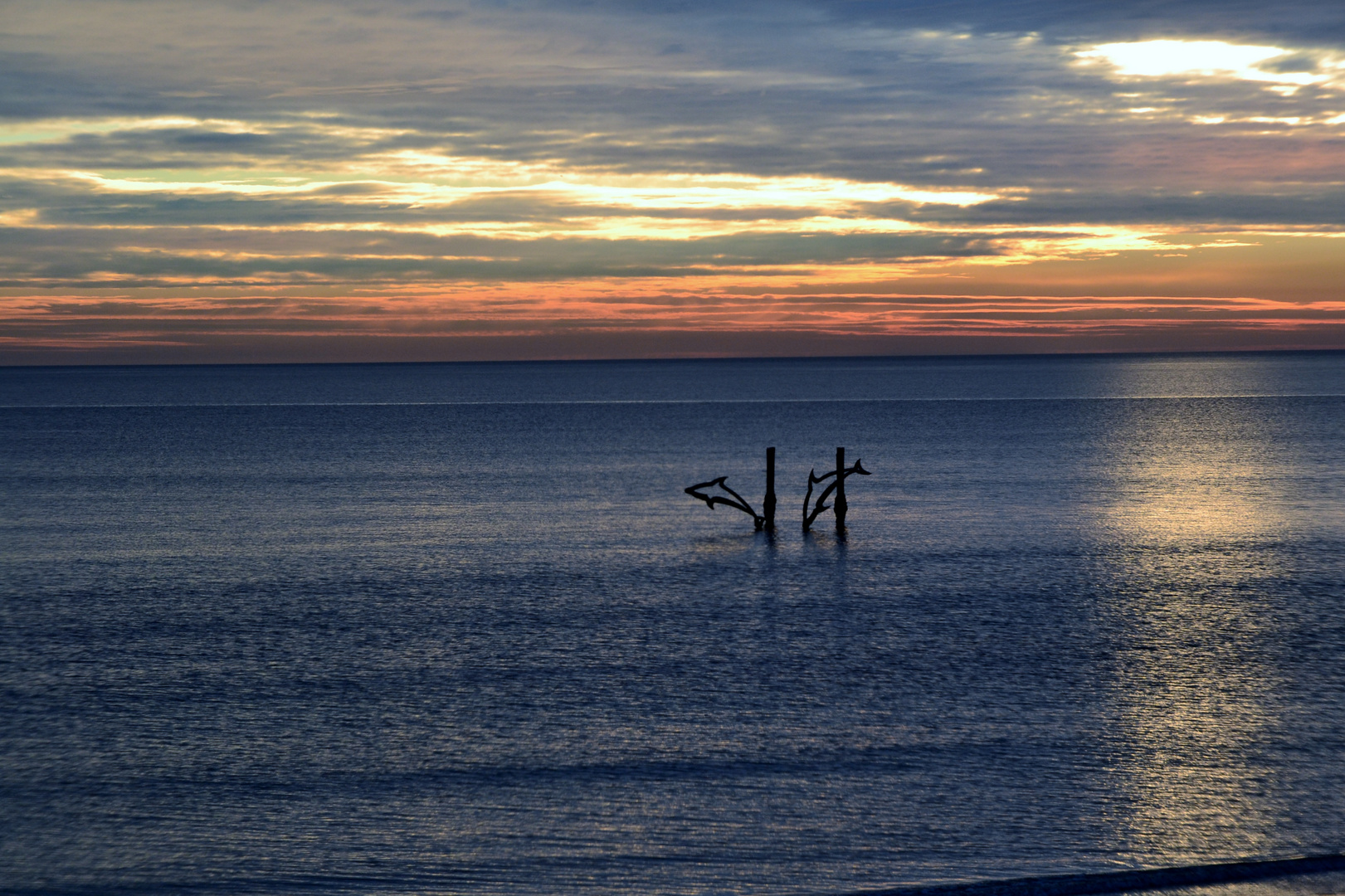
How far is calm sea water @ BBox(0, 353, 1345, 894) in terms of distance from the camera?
1438 cm

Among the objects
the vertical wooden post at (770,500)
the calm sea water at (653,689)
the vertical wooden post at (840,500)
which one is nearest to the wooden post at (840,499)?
the vertical wooden post at (840,500)

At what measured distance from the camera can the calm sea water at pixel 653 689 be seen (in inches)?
566

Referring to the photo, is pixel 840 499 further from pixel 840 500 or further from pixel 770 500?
pixel 770 500

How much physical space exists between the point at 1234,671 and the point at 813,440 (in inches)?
2864

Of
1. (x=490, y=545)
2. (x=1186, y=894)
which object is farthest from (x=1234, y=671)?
(x=490, y=545)

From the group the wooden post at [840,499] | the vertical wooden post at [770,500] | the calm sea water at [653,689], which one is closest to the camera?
the calm sea water at [653,689]

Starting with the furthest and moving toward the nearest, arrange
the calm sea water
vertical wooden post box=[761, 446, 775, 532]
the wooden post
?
vertical wooden post box=[761, 446, 775, 532]
the wooden post
the calm sea water

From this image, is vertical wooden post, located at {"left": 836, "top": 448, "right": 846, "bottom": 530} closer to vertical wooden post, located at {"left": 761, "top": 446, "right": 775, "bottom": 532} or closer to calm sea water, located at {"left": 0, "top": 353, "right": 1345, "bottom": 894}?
calm sea water, located at {"left": 0, "top": 353, "right": 1345, "bottom": 894}

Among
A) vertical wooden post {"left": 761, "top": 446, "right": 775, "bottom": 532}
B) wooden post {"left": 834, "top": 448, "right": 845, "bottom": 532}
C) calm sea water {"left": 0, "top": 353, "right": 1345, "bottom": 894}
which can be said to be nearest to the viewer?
calm sea water {"left": 0, "top": 353, "right": 1345, "bottom": 894}

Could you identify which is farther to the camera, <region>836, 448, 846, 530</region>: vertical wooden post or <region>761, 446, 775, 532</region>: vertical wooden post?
<region>761, 446, 775, 532</region>: vertical wooden post

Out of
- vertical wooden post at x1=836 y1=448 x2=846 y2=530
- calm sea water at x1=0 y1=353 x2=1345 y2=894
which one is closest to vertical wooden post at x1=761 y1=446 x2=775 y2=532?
calm sea water at x1=0 y1=353 x2=1345 y2=894

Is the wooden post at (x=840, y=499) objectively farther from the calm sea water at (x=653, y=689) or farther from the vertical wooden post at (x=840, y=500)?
the calm sea water at (x=653, y=689)

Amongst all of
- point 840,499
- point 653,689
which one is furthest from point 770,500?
point 653,689

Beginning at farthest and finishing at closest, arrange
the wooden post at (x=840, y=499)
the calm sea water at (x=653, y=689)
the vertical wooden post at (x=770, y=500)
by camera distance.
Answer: the vertical wooden post at (x=770, y=500)
the wooden post at (x=840, y=499)
the calm sea water at (x=653, y=689)
